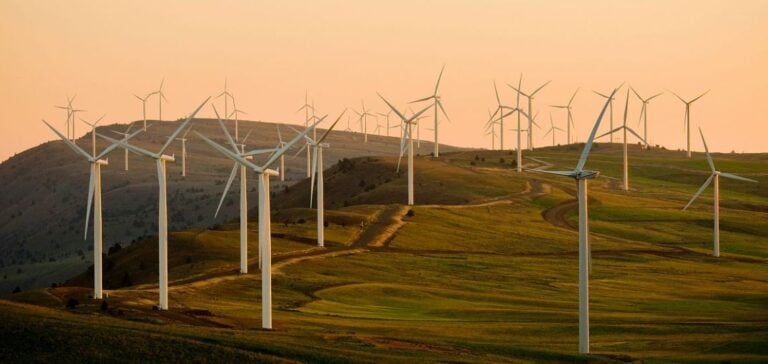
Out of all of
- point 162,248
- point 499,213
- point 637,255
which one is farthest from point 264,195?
point 499,213

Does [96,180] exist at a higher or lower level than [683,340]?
higher

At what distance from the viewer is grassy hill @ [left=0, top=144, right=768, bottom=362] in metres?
72.1

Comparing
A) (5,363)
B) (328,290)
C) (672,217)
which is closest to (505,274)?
(328,290)

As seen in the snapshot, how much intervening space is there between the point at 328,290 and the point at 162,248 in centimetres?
2264

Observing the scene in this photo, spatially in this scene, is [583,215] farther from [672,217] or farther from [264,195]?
[672,217]

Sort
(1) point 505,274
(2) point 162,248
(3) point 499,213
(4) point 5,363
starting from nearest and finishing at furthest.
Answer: (4) point 5,363 → (2) point 162,248 → (1) point 505,274 → (3) point 499,213

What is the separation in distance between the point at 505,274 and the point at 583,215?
56824 millimetres

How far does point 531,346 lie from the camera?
81625 millimetres

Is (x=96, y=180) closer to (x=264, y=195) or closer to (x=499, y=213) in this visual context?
(x=264, y=195)

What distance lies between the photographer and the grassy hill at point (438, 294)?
72.1 metres

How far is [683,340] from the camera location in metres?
84.4

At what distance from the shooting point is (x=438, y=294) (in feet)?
390

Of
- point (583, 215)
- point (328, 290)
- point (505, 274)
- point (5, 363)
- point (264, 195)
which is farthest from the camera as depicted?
point (505, 274)

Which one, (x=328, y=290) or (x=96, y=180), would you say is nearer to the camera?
(x=96, y=180)
